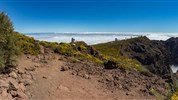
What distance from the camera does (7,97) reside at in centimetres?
1558

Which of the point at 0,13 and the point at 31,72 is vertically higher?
the point at 0,13

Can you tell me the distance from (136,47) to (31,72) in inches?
2510

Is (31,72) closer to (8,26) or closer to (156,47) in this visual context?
(8,26)

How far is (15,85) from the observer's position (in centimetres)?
1677

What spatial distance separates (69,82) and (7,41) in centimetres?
490

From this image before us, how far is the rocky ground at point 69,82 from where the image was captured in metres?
17.3

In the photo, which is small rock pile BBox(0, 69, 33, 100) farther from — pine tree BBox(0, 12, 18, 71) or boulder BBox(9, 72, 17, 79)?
pine tree BBox(0, 12, 18, 71)

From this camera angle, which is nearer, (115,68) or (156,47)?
(115,68)

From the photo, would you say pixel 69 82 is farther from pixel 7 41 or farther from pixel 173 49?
pixel 173 49

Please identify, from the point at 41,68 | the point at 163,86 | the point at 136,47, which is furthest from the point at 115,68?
the point at 136,47

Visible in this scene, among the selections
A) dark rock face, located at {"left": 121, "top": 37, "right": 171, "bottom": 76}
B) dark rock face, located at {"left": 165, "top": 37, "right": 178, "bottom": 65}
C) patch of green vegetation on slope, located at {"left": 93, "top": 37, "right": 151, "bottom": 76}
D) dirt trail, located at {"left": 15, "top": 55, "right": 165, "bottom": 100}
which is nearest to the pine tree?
dirt trail, located at {"left": 15, "top": 55, "right": 165, "bottom": 100}

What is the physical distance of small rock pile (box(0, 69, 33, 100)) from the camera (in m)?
15.9

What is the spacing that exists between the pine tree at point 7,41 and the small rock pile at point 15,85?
0.83 meters

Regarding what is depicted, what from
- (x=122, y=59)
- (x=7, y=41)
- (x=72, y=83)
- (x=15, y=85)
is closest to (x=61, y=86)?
(x=72, y=83)
